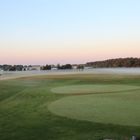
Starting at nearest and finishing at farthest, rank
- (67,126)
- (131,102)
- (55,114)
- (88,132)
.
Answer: (88,132)
(67,126)
(55,114)
(131,102)

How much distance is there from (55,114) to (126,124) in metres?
3.16

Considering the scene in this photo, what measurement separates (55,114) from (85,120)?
170 cm

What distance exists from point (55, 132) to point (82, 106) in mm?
4557

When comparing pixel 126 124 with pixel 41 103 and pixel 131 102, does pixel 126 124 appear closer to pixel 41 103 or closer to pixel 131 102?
pixel 131 102

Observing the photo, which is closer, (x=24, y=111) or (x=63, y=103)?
(x=24, y=111)

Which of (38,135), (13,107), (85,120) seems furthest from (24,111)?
(38,135)

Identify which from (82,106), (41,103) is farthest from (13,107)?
(82,106)

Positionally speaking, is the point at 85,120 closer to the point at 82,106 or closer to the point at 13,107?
the point at 82,106

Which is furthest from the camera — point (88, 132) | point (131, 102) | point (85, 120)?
point (131, 102)

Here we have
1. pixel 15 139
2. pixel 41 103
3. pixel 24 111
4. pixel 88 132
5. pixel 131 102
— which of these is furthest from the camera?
pixel 41 103

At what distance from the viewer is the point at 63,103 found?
16109mm

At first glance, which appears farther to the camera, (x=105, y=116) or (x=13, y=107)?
(x=13, y=107)

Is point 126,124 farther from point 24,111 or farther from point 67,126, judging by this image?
point 24,111

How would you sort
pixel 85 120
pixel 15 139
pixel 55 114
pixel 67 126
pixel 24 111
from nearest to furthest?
pixel 15 139 < pixel 67 126 < pixel 85 120 < pixel 55 114 < pixel 24 111
